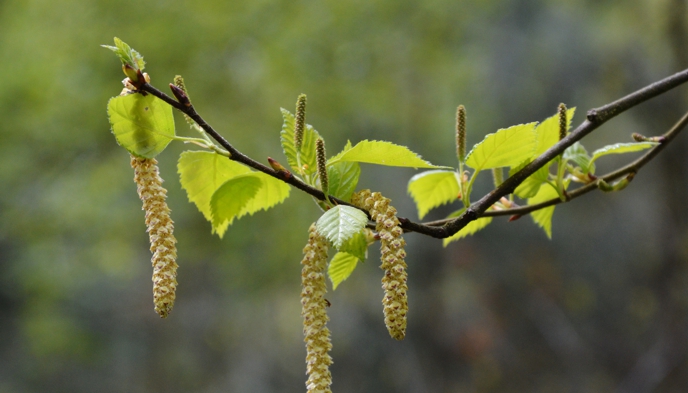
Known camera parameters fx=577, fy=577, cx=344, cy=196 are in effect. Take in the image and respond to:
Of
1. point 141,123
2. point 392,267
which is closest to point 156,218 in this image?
point 141,123

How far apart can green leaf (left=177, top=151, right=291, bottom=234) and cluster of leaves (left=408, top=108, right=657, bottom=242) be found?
7.5 inches

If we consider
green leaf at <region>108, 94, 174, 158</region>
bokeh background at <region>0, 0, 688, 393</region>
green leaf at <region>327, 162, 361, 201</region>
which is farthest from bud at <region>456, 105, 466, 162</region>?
bokeh background at <region>0, 0, 688, 393</region>

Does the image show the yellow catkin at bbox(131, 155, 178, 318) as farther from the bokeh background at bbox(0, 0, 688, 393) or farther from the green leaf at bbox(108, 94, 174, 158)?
the bokeh background at bbox(0, 0, 688, 393)

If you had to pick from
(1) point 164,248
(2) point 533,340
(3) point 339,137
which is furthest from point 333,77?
(1) point 164,248

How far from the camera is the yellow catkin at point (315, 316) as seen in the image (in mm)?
467

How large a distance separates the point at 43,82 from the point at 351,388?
2859mm

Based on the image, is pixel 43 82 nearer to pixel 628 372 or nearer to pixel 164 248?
pixel 164 248

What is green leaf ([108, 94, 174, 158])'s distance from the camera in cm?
44

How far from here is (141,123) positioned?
456 mm

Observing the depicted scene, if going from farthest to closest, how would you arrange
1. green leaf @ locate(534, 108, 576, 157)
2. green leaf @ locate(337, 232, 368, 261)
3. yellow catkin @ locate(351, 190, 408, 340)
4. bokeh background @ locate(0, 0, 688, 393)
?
1. bokeh background @ locate(0, 0, 688, 393)
2. green leaf @ locate(534, 108, 576, 157)
3. green leaf @ locate(337, 232, 368, 261)
4. yellow catkin @ locate(351, 190, 408, 340)

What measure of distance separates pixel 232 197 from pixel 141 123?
132 millimetres

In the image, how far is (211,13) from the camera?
11.3 feet

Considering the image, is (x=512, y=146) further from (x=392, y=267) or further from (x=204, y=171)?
(x=204, y=171)

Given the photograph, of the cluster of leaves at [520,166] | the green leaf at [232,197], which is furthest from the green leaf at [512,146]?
the green leaf at [232,197]
